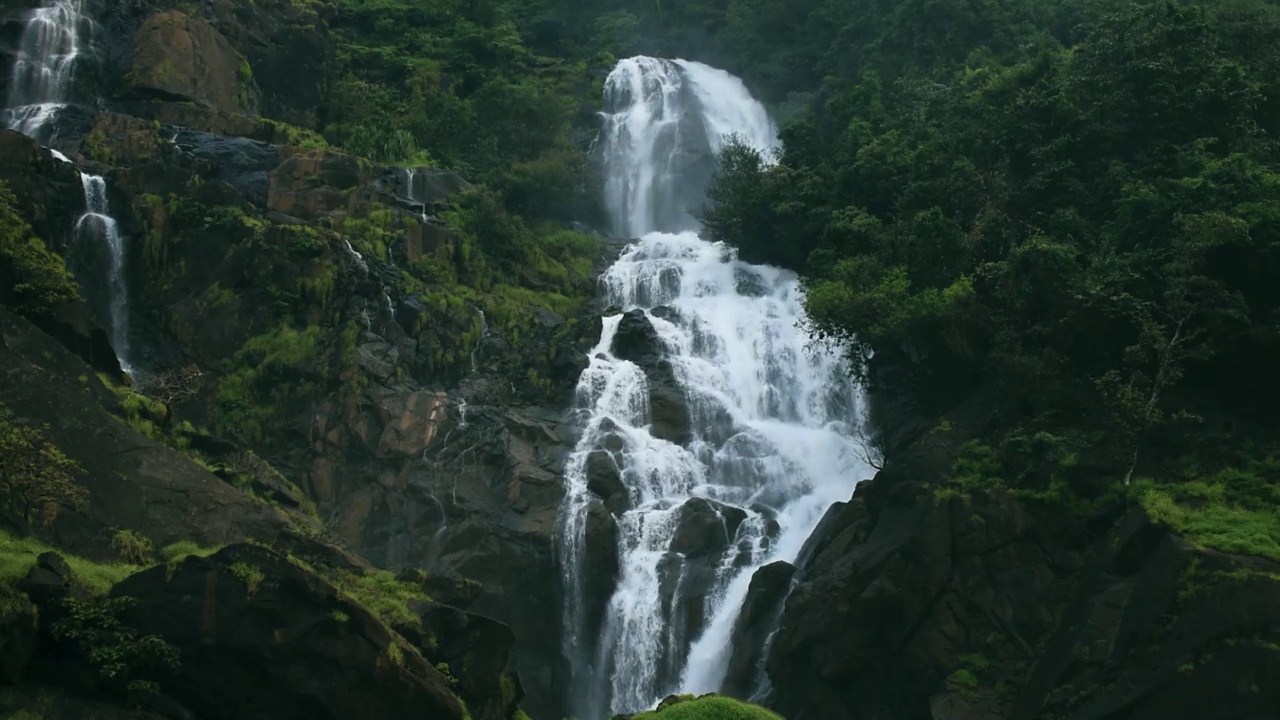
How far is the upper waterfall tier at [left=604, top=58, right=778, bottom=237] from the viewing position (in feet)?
150

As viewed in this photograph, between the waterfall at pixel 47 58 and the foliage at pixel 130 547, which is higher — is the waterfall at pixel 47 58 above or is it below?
above

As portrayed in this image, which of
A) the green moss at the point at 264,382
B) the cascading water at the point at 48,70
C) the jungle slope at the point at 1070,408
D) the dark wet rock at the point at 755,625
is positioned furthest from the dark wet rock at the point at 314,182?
the dark wet rock at the point at 755,625

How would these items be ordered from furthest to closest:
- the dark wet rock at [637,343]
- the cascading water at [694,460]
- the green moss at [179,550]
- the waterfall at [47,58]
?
the waterfall at [47,58], the dark wet rock at [637,343], the cascading water at [694,460], the green moss at [179,550]

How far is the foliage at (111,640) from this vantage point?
15.0 meters

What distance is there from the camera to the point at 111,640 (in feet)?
49.8

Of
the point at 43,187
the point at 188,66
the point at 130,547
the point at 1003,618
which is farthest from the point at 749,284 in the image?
the point at 130,547

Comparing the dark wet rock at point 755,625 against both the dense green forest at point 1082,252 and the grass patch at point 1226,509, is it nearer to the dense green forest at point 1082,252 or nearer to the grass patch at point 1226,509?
the dense green forest at point 1082,252

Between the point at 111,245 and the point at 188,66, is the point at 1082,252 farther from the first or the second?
the point at 188,66

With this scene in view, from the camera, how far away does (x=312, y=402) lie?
30109 millimetres

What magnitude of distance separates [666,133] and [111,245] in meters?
23.0

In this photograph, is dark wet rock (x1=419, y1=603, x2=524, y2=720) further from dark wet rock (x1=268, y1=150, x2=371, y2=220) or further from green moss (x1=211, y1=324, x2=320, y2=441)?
dark wet rock (x1=268, y1=150, x2=371, y2=220)

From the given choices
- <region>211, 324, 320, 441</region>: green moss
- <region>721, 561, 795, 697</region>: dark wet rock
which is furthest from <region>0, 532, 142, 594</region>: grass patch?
<region>721, 561, 795, 697</region>: dark wet rock

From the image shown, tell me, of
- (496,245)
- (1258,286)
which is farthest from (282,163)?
(1258,286)

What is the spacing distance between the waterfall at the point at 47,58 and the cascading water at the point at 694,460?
17.9 m
